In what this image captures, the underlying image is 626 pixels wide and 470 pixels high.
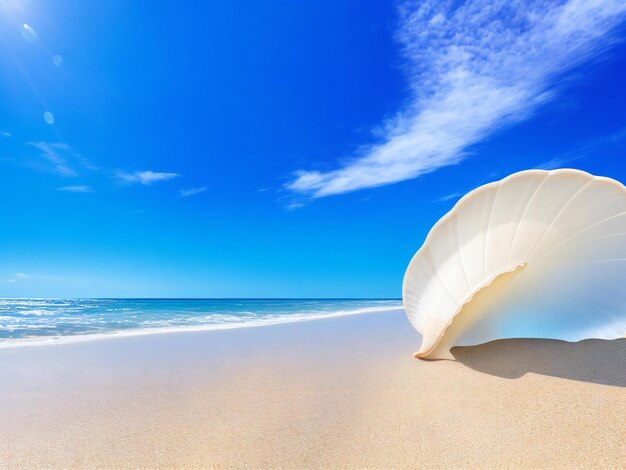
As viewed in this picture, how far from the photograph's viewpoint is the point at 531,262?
133 inches

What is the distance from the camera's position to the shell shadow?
2.92 m

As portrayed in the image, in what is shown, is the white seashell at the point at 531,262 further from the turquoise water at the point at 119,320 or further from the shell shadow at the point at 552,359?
the turquoise water at the point at 119,320

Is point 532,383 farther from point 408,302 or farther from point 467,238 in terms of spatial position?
point 408,302

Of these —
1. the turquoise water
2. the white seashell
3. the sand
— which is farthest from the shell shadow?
the turquoise water

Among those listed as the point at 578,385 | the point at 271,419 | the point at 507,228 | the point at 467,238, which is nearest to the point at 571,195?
the point at 507,228

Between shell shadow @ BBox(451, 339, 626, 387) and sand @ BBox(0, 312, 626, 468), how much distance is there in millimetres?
13

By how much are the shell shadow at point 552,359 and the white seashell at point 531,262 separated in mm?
119

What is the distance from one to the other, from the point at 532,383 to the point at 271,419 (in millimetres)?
2073

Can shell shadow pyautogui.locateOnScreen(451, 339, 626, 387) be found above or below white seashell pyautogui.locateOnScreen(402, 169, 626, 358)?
below

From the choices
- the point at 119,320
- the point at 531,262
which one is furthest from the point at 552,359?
the point at 119,320

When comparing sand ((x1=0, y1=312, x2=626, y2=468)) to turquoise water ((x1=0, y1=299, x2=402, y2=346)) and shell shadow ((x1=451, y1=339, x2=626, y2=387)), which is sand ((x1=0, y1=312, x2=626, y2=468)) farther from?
turquoise water ((x1=0, y1=299, x2=402, y2=346))

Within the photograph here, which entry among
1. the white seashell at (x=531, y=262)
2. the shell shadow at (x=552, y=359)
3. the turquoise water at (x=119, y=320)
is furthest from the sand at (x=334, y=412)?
the turquoise water at (x=119, y=320)

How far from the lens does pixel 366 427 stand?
2.35 m

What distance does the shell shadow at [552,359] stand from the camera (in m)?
2.92
